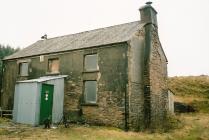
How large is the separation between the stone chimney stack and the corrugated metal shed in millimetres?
7903

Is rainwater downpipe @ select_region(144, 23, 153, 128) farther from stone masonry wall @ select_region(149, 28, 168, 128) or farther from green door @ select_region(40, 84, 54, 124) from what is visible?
green door @ select_region(40, 84, 54, 124)

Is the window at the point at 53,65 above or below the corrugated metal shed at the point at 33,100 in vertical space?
above

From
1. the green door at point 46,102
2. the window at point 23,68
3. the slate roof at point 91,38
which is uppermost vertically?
the slate roof at point 91,38

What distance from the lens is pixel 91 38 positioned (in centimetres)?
2170

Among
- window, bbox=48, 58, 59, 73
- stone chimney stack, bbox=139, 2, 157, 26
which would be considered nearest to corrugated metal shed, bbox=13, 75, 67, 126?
window, bbox=48, 58, 59, 73

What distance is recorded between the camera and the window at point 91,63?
19.1 m

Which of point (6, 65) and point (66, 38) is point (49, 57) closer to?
point (66, 38)

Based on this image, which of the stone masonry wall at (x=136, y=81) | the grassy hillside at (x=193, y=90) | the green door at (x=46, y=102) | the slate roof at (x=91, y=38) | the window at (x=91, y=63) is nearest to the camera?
the stone masonry wall at (x=136, y=81)

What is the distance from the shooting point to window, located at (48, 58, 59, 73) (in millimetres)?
21253

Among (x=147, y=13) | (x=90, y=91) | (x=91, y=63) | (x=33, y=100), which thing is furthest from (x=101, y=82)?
Result: (x=147, y=13)

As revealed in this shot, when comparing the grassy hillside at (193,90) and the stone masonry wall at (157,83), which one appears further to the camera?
the grassy hillside at (193,90)

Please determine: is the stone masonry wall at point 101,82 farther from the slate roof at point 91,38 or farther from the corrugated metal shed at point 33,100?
the corrugated metal shed at point 33,100

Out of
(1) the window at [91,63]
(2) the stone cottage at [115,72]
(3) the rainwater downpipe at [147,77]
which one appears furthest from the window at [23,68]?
(3) the rainwater downpipe at [147,77]

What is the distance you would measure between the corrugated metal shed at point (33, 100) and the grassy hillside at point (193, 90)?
15412 mm
